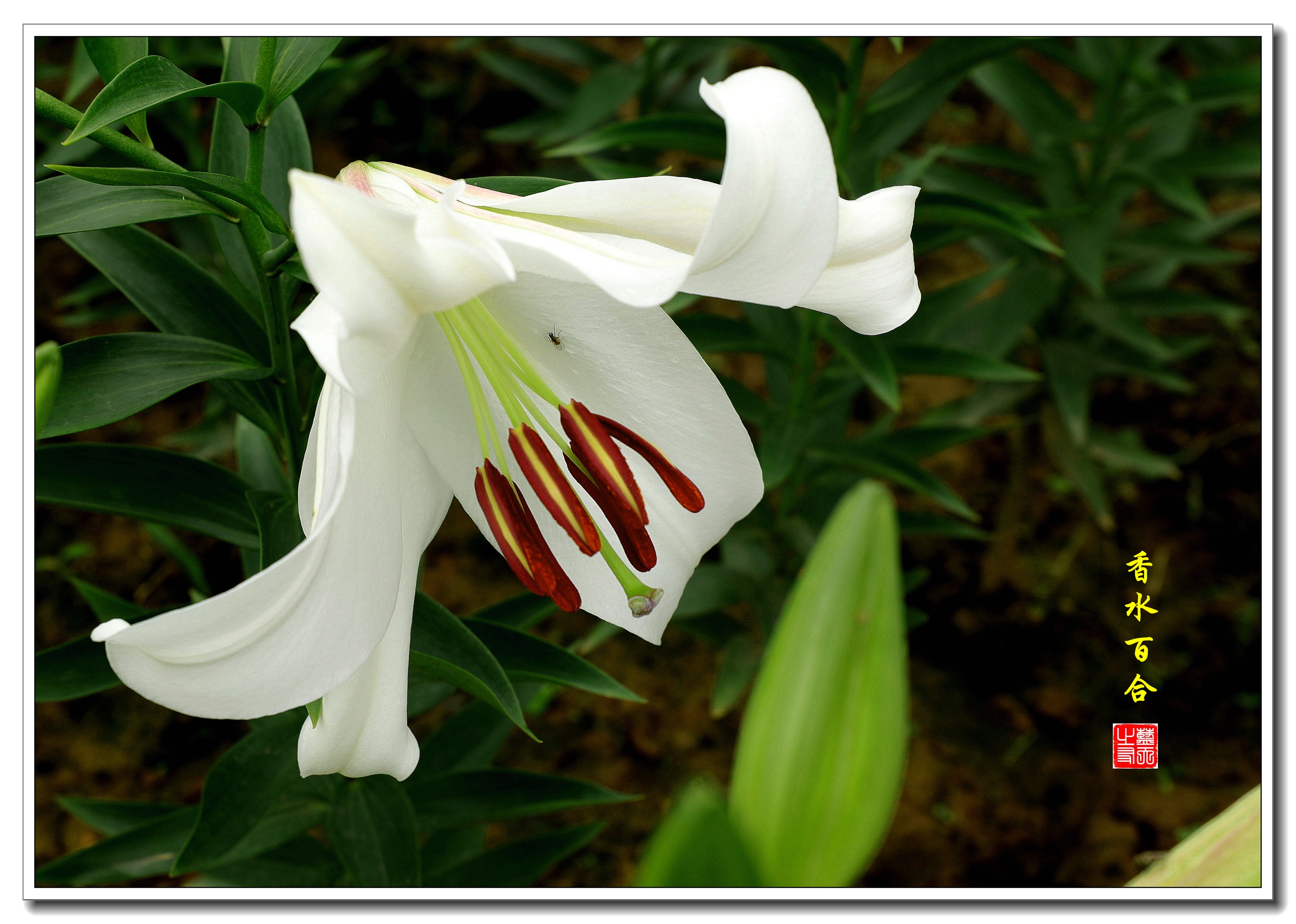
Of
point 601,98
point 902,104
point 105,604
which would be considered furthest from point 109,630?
Result: point 601,98

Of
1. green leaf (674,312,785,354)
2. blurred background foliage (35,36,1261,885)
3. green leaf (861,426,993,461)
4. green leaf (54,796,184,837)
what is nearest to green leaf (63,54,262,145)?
blurred background foliage (35,36,1261,885)

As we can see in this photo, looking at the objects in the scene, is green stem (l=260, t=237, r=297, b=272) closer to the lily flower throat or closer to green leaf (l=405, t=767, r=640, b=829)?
the lily flower throat

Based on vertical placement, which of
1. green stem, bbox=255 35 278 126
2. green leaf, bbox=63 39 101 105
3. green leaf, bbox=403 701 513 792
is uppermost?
green leaf, bbox=63 39 101 105

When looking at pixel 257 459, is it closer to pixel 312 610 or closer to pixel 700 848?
pixel 312 610

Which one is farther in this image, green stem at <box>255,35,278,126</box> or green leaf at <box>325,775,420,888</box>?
green leaf at <box>325,775,420,888</box>
